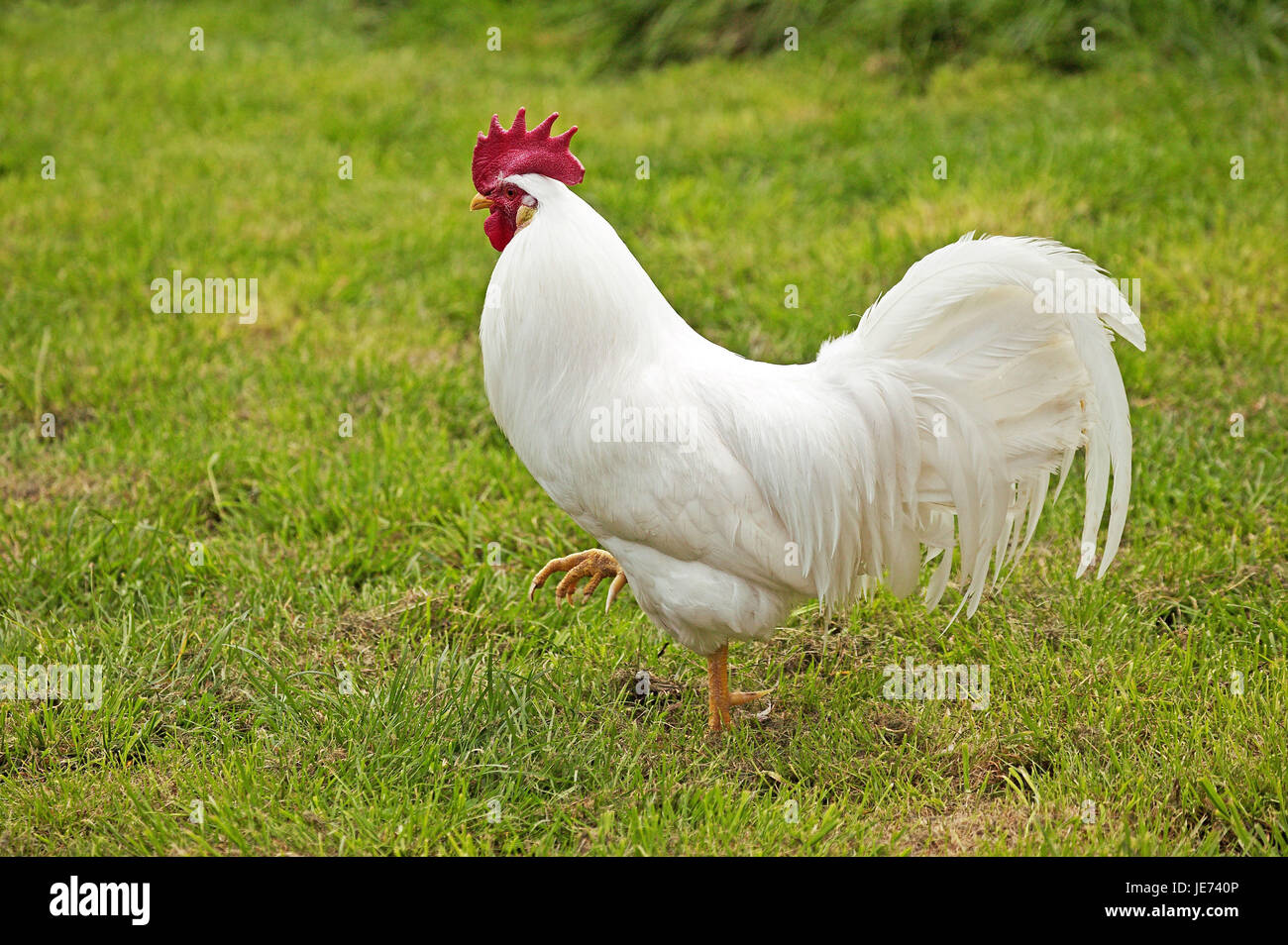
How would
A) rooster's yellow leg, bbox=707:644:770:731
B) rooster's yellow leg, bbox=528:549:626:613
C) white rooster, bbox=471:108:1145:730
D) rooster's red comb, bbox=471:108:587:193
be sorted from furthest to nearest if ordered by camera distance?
1. rooster's yellow leg, bbox=528:549:626:613
2. rooster's yellow leg, bbox=707:644:770:731
3. rooster's red comb, bbox=471:108:587:193
4. white rooster, bbox=471:108:1145:730

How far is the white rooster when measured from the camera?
3305mm

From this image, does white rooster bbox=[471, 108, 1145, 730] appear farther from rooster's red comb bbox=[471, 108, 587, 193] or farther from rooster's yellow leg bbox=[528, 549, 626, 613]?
rooster's yellow leg bbox=[528, 549, 626, 613]

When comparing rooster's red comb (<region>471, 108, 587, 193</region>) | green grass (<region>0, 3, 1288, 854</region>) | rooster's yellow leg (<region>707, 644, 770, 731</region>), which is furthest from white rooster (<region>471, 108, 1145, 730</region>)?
green grass (<region>0, 3, 1288, 854</region>)

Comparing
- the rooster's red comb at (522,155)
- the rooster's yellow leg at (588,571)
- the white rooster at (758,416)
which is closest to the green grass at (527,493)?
the rooster's yellow leg at (588,571)

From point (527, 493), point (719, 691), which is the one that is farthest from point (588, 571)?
point (527, 493)

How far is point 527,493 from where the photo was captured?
17.1ft

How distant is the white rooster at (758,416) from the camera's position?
3.30 m

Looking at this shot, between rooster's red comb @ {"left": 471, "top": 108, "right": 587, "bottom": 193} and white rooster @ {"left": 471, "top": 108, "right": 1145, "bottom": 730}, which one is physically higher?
rooster's red comb @ {"left": 471, "top": 108, "right": 587, "bottom": 193}

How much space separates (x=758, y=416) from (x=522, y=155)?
107 centimetres

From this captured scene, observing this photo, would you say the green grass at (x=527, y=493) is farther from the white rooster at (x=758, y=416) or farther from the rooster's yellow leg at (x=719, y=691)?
the white rooster at (x=758, y=416)

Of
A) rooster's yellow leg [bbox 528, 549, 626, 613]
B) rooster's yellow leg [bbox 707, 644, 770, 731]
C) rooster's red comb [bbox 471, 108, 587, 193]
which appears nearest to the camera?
rooster's red comb [bbox 471, 108, 587, 193]

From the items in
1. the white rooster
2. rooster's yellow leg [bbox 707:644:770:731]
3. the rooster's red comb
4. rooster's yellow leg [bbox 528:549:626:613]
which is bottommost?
rooster's yellow leg [bbox 707:644:770:731]

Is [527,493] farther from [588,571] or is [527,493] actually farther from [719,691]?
[719,691]
